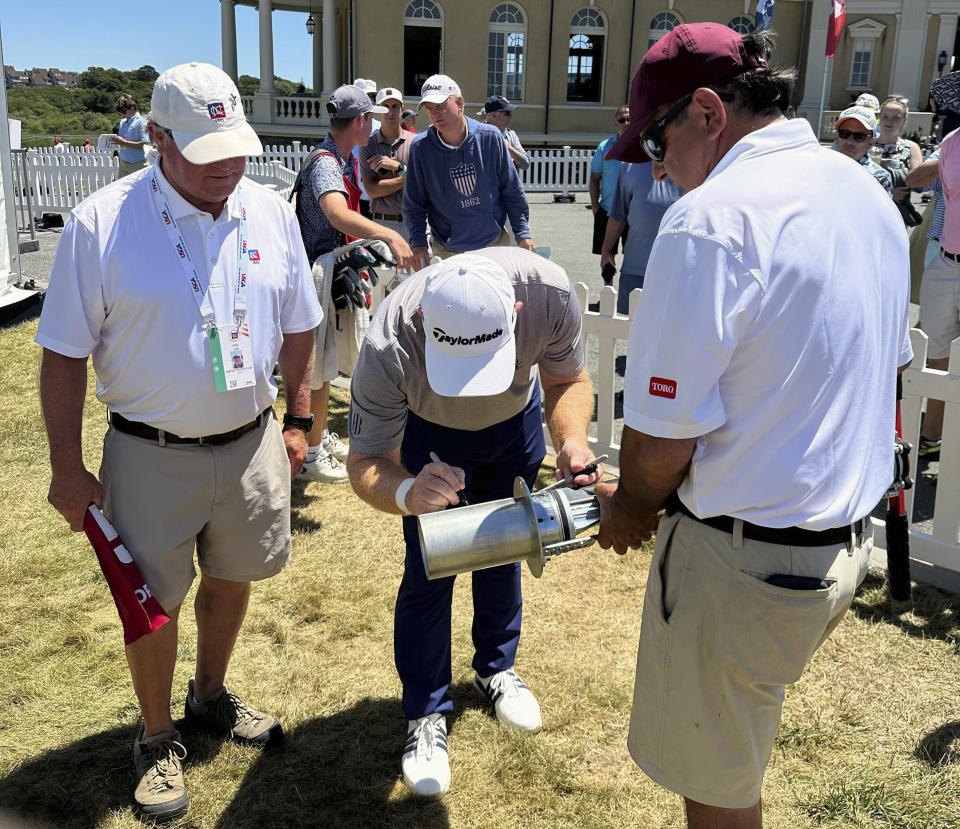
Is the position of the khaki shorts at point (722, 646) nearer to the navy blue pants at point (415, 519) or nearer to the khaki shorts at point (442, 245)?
the navy blue pants at point (415, 519)

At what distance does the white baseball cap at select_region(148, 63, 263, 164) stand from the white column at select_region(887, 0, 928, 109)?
32.3 metres

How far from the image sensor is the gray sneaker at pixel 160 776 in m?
2.68

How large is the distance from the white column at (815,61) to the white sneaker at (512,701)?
29423 millimetres

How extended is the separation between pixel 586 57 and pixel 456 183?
25511 millimetres

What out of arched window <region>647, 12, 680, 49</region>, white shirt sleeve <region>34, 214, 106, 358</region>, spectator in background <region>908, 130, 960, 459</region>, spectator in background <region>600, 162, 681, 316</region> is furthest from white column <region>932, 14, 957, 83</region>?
white shirt sleeve <region>34, 214, 106, 358</region>

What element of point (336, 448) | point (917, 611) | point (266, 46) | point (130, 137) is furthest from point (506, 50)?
point (917, 611)

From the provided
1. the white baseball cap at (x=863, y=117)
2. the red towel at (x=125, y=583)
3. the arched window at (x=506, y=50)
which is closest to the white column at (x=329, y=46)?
the arched window at (x=506, y=50)

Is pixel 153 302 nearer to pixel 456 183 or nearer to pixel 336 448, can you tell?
pixel 336 448

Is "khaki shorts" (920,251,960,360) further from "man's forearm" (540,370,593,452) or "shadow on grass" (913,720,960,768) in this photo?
"man's forearm" (540,370,593,452)

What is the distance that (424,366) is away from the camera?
8.29 ft

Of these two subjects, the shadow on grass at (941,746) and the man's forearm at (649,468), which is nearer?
the man's forearm at (649,468)

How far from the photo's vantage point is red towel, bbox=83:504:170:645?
8.13 feet

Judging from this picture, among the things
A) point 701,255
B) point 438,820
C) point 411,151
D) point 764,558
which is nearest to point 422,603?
point 438,820

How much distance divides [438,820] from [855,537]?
5.43ft
